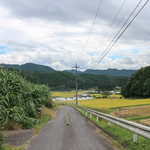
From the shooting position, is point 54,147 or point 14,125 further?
point 14,125

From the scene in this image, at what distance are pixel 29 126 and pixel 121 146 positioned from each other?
6.70 m

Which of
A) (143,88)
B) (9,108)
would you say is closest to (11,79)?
(9,108)

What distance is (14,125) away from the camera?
417 inches

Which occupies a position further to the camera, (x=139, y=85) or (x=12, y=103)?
(x=139, y=85)

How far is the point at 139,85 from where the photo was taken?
71.9 metres

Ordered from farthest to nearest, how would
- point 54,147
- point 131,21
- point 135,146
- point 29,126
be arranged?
point 29,126
point 131,21
point 54,147
point 135,146

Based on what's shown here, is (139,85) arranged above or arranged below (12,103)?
above

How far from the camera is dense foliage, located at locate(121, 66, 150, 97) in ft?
224

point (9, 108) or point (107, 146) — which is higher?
point (9, 108)

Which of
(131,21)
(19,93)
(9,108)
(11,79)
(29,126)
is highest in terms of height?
(131,21)

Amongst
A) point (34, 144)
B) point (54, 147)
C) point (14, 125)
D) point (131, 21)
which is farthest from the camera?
point (14, 125)

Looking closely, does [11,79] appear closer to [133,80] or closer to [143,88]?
[143,88]

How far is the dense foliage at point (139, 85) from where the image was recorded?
68156 millimetres

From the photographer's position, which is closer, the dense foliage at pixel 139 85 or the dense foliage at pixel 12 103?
the dense foliage at pixel 12 103
